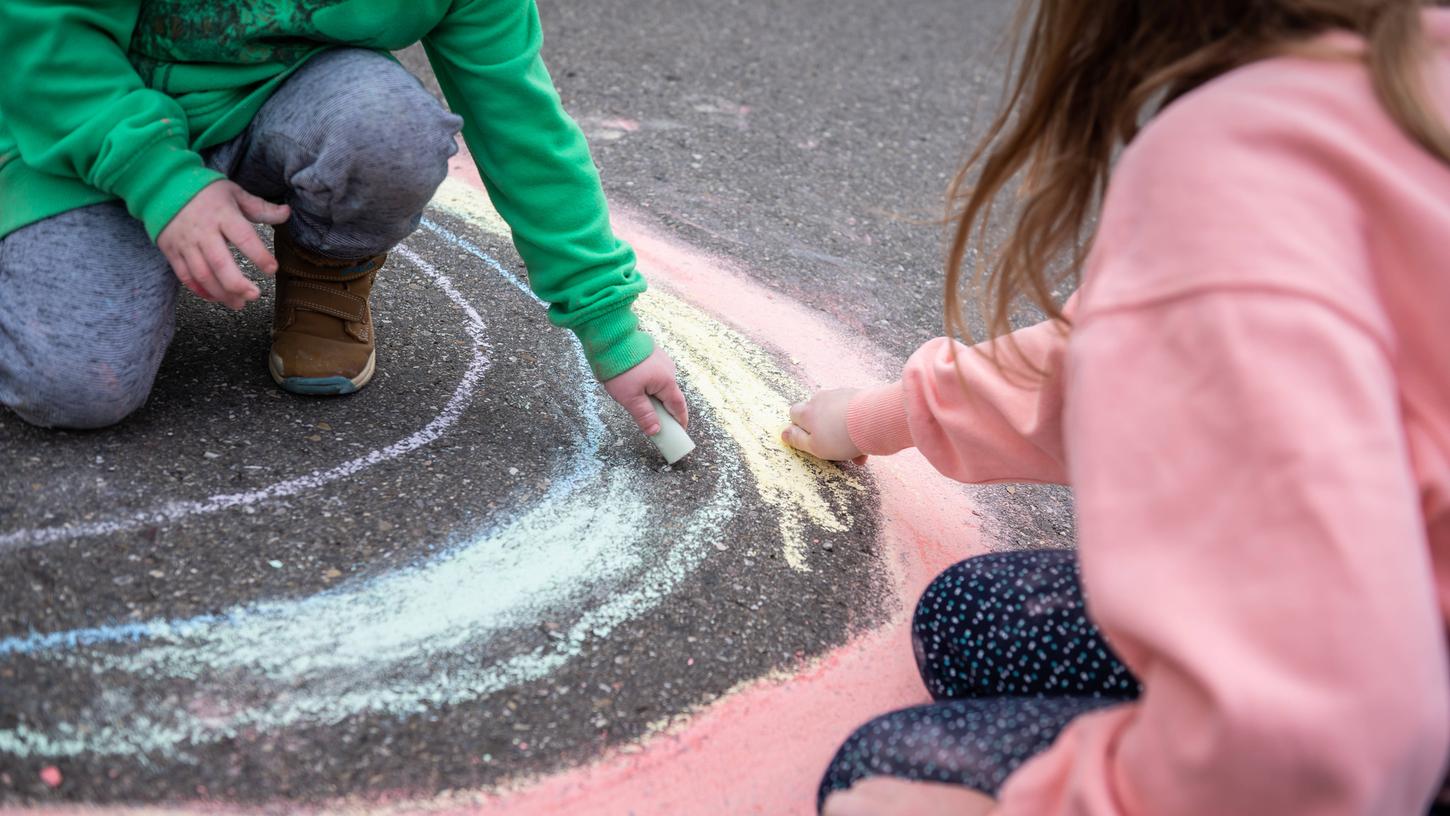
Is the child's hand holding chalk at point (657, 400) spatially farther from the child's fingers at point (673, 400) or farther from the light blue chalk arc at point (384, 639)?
the light blue chalk arc at point (384, 639)

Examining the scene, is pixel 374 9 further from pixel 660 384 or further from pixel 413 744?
pixel 413 744

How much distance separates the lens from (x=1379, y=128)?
0.82 meters

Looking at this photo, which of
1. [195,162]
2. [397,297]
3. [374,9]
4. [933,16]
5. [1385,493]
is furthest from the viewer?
[933,16]

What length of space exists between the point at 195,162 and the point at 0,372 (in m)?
0.36

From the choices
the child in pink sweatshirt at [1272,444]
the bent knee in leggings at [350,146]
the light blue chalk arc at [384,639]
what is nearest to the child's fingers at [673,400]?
the light blue chalk arc at [384,639]

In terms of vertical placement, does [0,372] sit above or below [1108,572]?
below

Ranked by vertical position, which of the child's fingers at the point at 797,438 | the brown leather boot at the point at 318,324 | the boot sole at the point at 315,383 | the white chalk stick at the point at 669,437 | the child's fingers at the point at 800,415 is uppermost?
the brown leather boot at the point at 318,324

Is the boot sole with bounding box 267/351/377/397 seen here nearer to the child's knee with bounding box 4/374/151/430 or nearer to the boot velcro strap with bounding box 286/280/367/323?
the boot velcro strap with bounding box 286/280/367/323

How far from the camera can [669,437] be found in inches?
66.0

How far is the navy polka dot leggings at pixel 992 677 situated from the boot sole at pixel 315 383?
2.79ft

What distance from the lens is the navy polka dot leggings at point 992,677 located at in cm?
108

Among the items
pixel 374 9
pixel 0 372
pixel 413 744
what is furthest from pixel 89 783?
pixel 374 9

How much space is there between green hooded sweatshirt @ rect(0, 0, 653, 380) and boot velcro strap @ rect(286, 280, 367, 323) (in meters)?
0.23

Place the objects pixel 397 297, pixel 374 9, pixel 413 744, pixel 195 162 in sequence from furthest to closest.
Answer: pixel 397 297 < pixel 374 9 < pixel 195 162 < pixel 413 744
